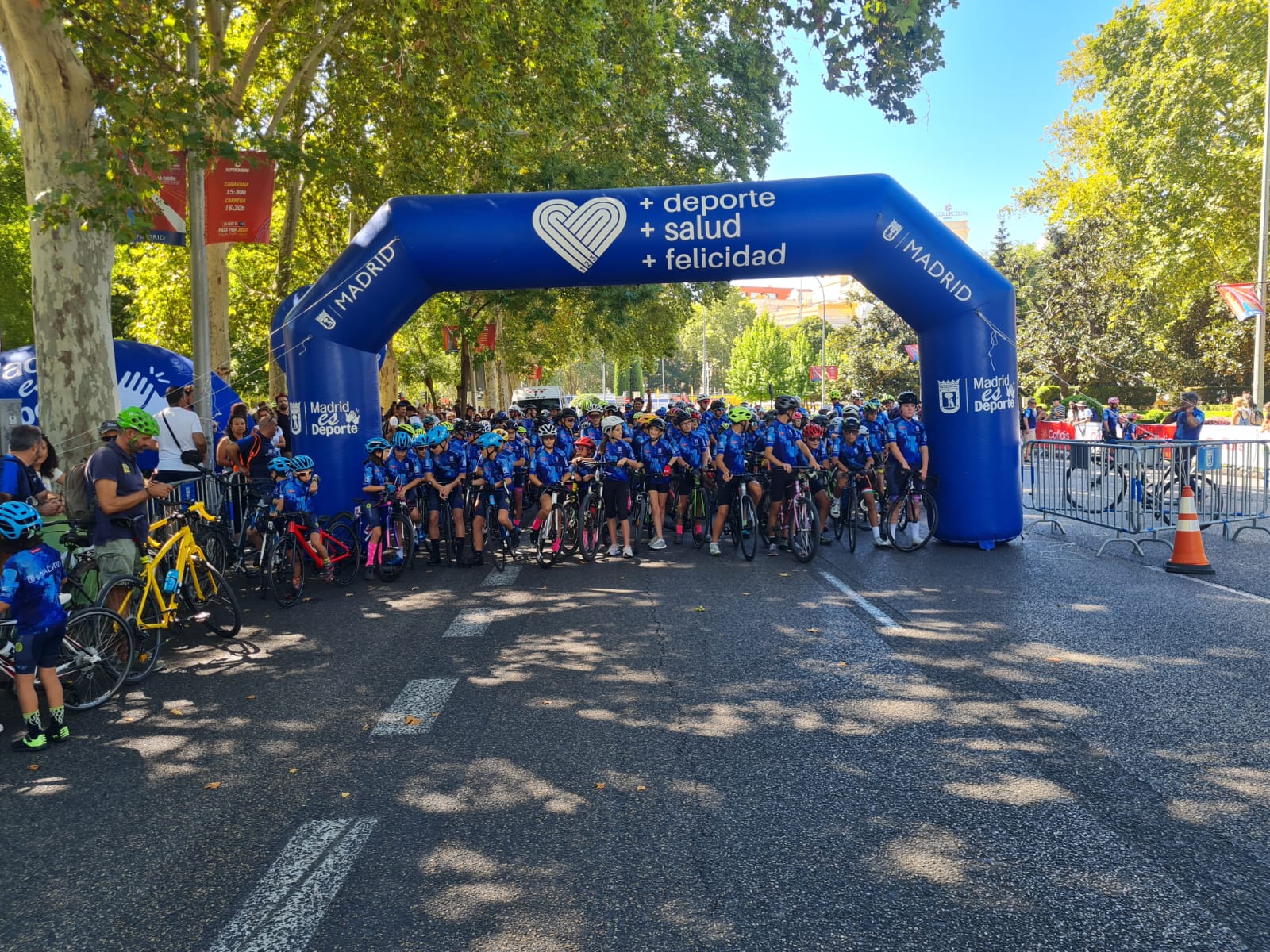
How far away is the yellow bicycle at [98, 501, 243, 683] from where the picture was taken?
6.83m

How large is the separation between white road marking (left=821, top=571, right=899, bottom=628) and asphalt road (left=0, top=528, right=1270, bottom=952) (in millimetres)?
149

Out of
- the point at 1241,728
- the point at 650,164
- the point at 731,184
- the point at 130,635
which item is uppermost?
the point at 650,164

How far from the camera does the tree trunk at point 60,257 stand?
30.2 feet

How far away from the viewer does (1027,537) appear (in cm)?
1245

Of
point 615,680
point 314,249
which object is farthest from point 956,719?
point 314,249

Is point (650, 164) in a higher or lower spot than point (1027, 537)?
higher

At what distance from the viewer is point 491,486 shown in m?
11.5

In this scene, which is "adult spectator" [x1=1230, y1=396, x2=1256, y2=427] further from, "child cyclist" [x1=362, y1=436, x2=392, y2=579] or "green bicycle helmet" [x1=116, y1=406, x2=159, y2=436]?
"green bicycle helmet" [x1=116, y1=406, x2=159, y2=436]

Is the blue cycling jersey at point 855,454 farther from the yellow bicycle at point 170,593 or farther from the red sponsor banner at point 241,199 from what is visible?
the red sponsor banner at point 241,199

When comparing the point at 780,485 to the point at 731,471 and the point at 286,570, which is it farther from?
the point at 286,570

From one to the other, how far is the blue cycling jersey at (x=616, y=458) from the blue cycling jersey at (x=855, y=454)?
2.71 m

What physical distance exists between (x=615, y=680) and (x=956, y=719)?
6.88ft

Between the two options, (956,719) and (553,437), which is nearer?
(956,719)

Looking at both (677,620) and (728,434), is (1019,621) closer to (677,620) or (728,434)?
(677,620)
